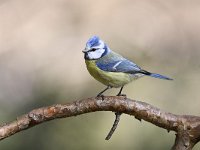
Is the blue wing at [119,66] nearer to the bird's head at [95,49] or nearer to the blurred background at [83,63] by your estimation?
the bird's head at [95,49]

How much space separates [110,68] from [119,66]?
0.03m

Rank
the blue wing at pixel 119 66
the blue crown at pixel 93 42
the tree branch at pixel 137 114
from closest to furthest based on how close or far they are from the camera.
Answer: the tree branch at pixel 137 114, the blue crown at pixel 93 42, the blue wing at pixel 119 66

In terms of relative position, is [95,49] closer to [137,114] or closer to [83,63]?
[137,114]

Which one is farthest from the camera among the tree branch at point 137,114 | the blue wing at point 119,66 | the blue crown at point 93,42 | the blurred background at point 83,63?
the blurred background at point 83,63

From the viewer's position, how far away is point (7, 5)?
16.9 ft

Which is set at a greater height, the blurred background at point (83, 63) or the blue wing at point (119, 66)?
the blue wing at point (119, 66)

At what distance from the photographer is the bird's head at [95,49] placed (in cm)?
169

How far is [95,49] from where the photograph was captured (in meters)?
1.78

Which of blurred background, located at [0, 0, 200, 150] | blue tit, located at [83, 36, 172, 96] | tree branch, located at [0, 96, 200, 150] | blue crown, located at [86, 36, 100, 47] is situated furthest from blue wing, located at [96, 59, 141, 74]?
blurred background, located at [0, 0, 200, 150]

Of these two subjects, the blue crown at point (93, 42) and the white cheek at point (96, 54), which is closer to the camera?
the blue crown at point (93, 42)

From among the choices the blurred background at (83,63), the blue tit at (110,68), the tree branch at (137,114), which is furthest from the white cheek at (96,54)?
the blurred background at (83,63)

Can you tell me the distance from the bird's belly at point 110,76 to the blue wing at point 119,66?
14mm

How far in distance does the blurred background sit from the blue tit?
159 centimetres

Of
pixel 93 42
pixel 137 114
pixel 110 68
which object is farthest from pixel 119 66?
pixel 137 114
